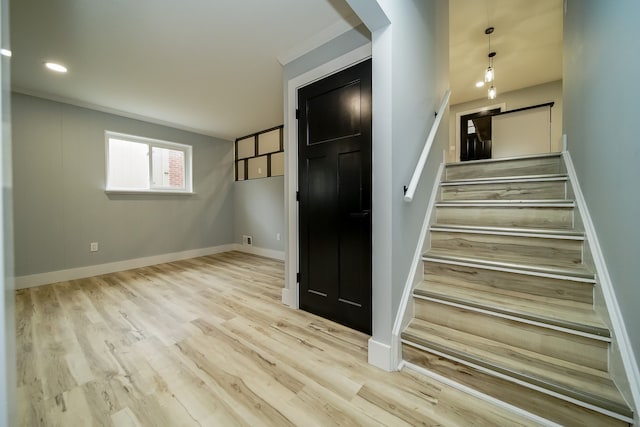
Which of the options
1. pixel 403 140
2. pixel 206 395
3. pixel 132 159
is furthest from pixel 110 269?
pixel 403 140

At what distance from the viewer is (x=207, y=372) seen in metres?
1.46

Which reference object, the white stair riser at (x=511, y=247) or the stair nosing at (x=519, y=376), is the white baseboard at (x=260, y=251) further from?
the stair nosing at (x=519, y=376)

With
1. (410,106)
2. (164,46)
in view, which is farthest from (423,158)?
(164,46)

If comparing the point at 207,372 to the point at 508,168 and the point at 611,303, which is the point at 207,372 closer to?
the point at 611,303

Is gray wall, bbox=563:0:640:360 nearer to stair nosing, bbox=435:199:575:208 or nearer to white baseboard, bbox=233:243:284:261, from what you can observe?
stair nosing, bbox=435:199:575:208

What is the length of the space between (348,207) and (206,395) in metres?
1.50

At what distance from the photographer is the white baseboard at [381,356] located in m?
1.45

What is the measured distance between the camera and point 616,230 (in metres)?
1.17

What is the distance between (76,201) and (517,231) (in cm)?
Answer: 506

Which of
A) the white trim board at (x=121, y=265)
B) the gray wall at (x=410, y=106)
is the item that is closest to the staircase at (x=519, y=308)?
the gray wall at (x=410, y=106)

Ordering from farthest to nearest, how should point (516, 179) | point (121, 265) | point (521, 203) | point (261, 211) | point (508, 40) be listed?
point (261, 211), point (121, 265), point (508, 40), point (516, 179), point (521, 203)

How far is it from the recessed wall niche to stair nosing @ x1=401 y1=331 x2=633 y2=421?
3.45 m

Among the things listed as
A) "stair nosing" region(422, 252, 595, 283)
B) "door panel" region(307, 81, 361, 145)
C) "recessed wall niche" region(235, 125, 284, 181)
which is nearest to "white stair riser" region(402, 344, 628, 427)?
"stair nosing" region(422, 252, 595, 283)

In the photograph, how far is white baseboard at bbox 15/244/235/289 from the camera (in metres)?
2.96
